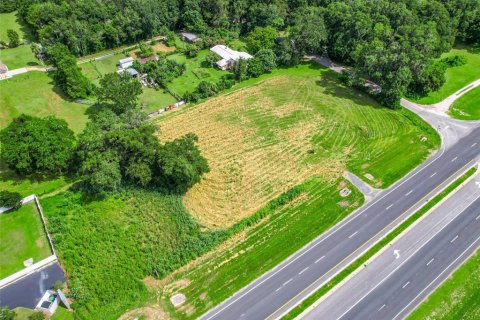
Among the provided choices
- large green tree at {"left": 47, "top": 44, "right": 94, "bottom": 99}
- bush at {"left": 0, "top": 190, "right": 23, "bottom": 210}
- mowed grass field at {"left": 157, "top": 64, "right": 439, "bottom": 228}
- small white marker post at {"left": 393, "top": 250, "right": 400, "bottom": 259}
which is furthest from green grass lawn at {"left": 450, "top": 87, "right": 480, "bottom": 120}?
bush at {"left": 0, "top": 190, "right": 23, "bottom": 210}

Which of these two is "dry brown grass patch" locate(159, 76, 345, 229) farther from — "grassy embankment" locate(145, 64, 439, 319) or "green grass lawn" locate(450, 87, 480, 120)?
"green grass lawn" locate(450, 87, 480, 120)

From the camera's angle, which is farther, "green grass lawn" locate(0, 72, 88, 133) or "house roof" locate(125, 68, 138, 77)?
"house roof" locate(125, 68, 138, 77)

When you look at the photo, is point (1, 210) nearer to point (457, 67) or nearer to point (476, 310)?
point (476, 310)

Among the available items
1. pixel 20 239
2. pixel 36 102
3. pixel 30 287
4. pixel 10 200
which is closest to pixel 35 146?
pixel 10 200

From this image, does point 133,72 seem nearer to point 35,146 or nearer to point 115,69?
Result: point 115,69

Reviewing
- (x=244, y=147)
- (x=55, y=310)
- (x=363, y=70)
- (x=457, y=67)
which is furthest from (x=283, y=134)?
(x=457, y=67)

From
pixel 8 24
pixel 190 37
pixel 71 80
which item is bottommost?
pixel 71 80

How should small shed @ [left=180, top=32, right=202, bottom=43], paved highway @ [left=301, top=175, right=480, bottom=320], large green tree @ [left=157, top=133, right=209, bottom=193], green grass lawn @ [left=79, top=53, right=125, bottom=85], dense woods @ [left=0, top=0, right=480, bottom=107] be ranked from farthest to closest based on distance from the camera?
small shed @ [left=180, top=32, right=202, bottom=43], green grass lawn @ [left=79, top=53, right=125, bottom=85], dense woods @ [left=0, top=0, right=480, bottom=107], large green tree @ [left=157, top=133, right=209, bottom=193], paved highway @ [left=301, top=175, right=480, bottom=320]

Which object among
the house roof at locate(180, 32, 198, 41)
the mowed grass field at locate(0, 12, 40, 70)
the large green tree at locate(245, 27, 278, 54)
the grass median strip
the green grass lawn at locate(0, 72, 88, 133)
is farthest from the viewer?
the house roof at locate(180, 32, 198, 41)
